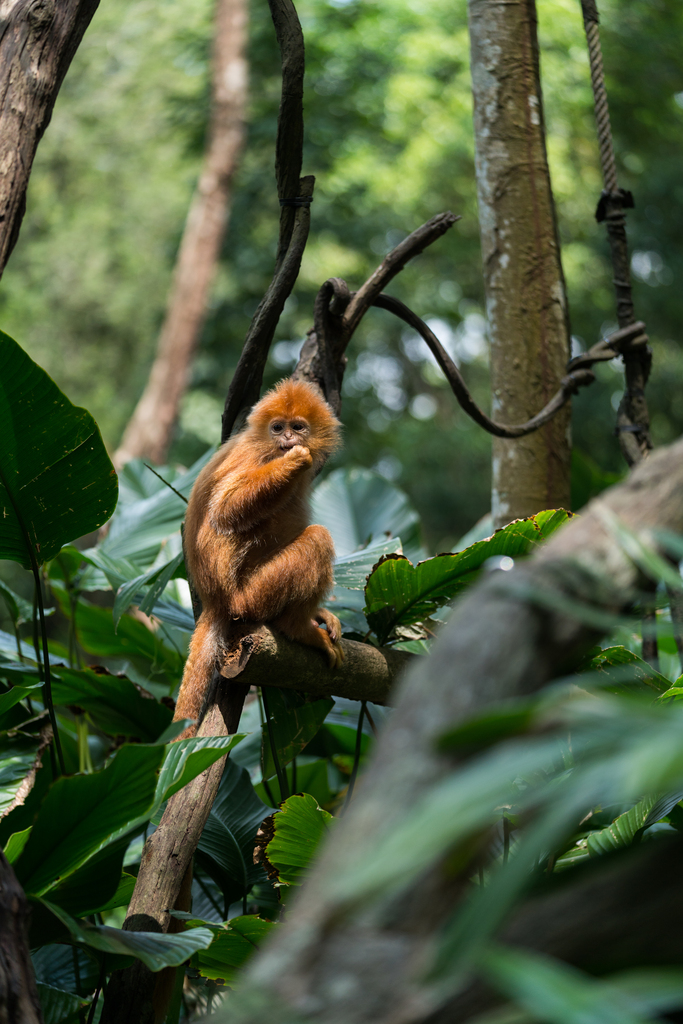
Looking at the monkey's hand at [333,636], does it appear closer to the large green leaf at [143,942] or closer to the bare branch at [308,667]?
the bare branch at [308,667]

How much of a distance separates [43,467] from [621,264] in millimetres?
1904

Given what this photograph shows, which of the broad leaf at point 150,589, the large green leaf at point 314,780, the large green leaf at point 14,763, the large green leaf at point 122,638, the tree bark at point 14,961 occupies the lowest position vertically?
the large green leaf at point 314,780

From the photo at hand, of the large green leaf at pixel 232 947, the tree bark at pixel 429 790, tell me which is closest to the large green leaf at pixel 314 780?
the large green leaf at pixel 232 947

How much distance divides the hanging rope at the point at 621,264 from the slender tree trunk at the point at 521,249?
0.29 m

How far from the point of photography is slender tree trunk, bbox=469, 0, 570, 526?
292cm

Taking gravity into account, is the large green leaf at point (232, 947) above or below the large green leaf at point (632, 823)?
below

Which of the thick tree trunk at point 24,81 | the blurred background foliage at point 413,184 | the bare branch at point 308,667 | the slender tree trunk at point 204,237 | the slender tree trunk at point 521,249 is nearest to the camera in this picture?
the thick tree trunk at point 24,81

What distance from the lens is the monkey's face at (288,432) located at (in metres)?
2.53

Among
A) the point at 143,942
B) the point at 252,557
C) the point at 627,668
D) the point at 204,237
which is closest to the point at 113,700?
the point at 252,557

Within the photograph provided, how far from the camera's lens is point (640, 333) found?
266 centimetres

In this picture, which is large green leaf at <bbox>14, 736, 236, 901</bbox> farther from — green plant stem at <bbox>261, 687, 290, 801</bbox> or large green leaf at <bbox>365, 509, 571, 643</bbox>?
large green leaf at <bbox>365, 509, 571, 643</bbox>

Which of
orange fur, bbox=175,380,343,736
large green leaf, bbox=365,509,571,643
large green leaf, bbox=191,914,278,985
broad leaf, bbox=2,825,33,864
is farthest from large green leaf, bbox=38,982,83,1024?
large green leaf, bbox=365,509,571,643

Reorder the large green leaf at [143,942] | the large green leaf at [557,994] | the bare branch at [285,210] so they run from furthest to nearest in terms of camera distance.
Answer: the bare branch at [285,210], the large green leaf at [143,942], the large green leaf at [557,994]

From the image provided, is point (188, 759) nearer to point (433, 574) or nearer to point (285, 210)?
point (433, 574)
